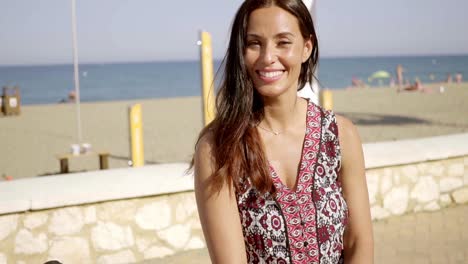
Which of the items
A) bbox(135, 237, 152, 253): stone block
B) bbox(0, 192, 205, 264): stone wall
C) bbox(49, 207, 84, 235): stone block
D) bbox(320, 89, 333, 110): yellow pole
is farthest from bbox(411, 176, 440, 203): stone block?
bbox(49, 207, 84, 235): stone block

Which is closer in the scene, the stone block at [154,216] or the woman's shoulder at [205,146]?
the woman's shoulder at [205,146]

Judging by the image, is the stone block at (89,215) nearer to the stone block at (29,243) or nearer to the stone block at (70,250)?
the stone block at (70,250)

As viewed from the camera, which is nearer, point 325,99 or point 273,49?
point 273,49

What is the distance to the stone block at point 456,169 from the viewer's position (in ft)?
17.8

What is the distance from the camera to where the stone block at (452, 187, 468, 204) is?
18.3ft

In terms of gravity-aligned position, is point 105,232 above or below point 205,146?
below

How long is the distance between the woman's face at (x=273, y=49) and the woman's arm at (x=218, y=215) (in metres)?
0.22

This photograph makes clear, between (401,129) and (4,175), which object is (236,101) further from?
(401,129)

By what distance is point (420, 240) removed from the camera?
16.0 feet

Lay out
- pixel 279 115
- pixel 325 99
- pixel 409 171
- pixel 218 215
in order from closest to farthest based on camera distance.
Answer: pixel 218 215, pixel 279 115, pixel 409 171, pixel 325 99

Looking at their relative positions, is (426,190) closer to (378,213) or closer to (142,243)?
(378,213)

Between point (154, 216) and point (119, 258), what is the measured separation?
0.36m

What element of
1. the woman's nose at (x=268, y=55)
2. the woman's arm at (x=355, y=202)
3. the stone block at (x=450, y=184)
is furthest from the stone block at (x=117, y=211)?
the stone block at (x=450, y=184)

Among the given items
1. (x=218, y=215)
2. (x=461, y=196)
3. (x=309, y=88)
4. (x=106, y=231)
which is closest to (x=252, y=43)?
(x=218, y=215)
